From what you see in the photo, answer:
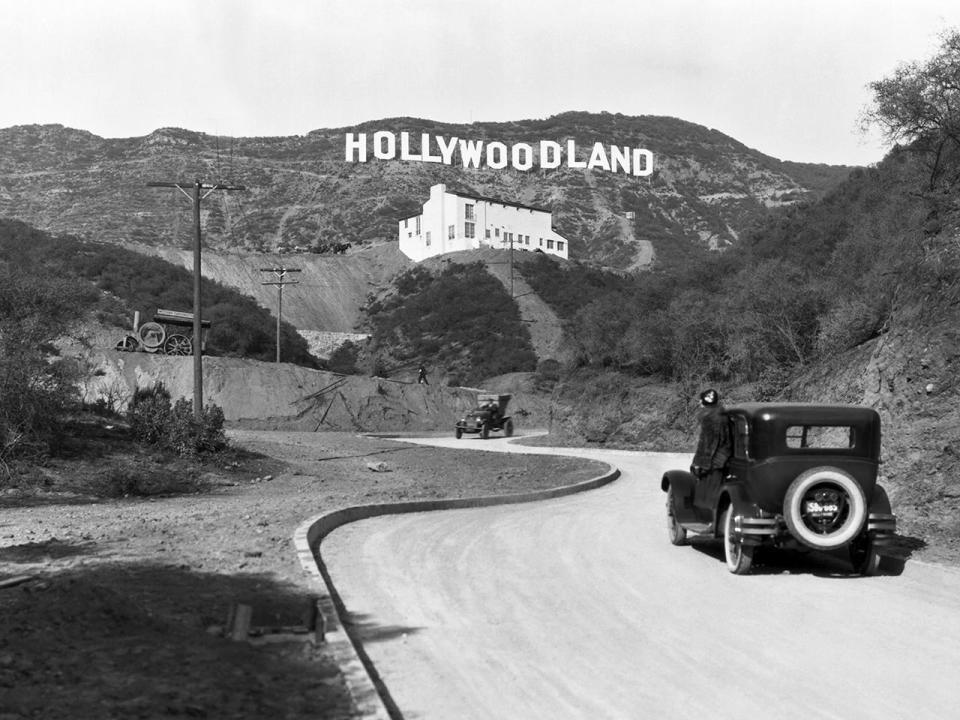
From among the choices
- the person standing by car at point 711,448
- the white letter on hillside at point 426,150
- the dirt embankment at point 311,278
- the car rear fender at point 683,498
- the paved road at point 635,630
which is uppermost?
the white letter on hillside at point 426,150

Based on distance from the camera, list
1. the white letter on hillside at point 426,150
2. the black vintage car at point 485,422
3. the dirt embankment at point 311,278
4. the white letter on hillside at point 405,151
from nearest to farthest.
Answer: the black vintage car at point 485,422
the dirt embankment at point 311,278
the white letter on hillside at point 405,151
the white letter on hillside at point 426,150

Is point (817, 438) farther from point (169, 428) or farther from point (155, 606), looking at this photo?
point (169, 428)

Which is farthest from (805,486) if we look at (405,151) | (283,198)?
(405,151)

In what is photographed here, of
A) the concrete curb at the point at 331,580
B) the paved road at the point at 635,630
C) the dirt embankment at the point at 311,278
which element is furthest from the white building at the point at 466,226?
the paved road at the point at 635,630

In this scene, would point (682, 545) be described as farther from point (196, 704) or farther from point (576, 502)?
point (196, 704)

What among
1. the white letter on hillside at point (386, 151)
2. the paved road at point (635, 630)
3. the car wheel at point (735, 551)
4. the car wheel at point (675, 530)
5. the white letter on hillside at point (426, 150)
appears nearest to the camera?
the paved road at point (635, 630)

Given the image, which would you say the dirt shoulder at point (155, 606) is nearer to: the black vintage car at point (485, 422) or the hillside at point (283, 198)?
the black vintage car at point (485, 422)
